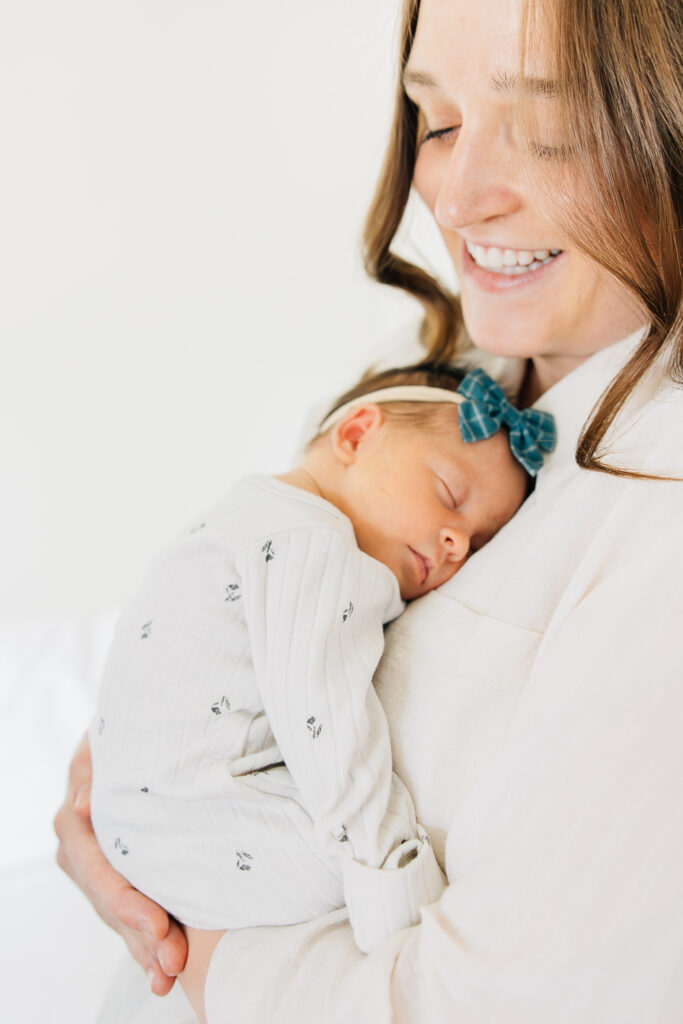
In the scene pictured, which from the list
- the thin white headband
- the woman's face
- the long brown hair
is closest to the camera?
the long brown hair

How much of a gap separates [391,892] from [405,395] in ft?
2.34

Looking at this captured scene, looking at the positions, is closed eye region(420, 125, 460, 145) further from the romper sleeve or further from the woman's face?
the romper sleeve

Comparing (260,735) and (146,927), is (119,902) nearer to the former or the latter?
(146,927)

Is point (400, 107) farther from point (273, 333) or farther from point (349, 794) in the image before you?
point (273, 333)

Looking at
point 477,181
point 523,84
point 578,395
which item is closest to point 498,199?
point 477,181

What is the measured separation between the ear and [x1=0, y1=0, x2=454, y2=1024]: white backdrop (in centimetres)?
50

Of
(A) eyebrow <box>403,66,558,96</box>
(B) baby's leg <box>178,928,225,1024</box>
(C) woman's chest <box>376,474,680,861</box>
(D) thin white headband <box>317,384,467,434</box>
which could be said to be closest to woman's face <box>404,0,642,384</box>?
(A) eyebrow <box>403,66,558,96</box>

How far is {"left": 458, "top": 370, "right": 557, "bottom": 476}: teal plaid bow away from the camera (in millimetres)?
1177

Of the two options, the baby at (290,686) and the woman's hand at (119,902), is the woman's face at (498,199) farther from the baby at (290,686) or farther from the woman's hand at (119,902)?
the woman's hand at (119,902)

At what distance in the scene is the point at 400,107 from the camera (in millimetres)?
1301

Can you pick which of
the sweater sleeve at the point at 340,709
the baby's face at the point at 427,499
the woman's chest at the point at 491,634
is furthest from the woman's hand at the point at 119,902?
the baby's face at the point at 427,499

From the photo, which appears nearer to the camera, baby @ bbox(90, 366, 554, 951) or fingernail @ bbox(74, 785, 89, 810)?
baby @ bbox(90, 366, 554, 951)

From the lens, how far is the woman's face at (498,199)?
0.96 meters

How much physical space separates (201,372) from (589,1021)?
2.01 metres
